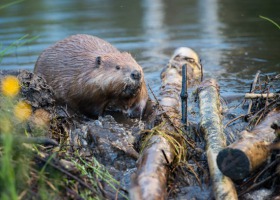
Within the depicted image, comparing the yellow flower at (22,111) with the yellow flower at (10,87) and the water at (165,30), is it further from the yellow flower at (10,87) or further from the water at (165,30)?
the water at (165,30)

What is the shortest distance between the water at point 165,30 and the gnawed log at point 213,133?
117cm

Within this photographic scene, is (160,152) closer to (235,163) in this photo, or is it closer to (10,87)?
(235,163)

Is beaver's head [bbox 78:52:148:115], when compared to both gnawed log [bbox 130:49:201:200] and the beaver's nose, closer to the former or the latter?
the beaver's nose

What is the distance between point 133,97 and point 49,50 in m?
1.18

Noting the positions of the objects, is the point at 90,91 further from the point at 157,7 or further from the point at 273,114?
the point at 157,7

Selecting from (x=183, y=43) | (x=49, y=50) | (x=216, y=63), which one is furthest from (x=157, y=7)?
(x=49, y=50)

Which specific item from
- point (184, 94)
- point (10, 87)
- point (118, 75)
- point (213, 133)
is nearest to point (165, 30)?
point (118, 75)

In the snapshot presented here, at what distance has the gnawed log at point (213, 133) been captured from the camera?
282 cm

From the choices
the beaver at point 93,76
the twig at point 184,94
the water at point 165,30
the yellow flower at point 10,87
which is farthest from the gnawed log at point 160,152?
the water at point 165,30

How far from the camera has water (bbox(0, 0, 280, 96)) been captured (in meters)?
6.89

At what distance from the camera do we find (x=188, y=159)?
3.50 meters

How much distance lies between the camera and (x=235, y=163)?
2.78m

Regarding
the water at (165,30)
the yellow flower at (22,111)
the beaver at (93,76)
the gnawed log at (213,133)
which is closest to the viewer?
the gnawed log at (213,133)

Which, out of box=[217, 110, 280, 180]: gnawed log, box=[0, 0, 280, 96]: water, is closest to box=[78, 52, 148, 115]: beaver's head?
box=[0, 0, 280, 96]: water
